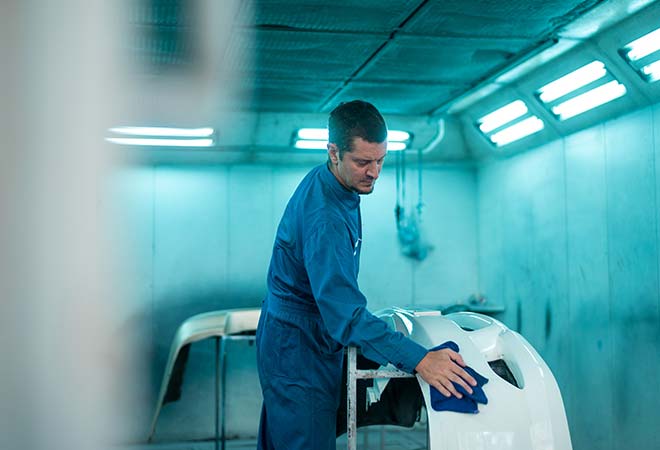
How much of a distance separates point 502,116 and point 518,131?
0.14m

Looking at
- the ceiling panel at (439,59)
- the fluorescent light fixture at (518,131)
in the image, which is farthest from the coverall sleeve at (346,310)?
the fluorescent light fixture at (518,131)

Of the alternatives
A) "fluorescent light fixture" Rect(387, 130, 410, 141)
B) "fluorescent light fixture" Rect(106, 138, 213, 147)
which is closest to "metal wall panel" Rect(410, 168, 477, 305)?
"fluorescent light fixture" Rect(387, 130, 410, 141)

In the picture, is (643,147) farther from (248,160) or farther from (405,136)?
(248,160)

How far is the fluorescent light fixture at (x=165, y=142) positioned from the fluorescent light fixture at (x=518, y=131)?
192cm

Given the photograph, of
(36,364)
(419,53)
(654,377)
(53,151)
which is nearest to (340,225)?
(53,151)

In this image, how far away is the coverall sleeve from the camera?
6.45ft

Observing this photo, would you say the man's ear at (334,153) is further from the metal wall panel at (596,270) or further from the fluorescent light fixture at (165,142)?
the fluorescent light fixture at (165,142)

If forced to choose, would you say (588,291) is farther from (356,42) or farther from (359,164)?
(359,164)

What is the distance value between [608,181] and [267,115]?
223 cm

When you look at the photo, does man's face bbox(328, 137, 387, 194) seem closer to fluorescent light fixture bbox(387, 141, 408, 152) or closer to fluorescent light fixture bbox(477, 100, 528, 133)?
fluorescent light fixture bbox(477, 100, 528, 133)

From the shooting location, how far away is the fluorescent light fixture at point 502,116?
4551 millimetres

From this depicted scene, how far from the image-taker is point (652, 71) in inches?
136

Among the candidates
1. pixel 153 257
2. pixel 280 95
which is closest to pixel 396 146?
pixel 280 95

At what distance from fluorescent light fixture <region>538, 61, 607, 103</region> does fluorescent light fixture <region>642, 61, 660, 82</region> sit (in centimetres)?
25
